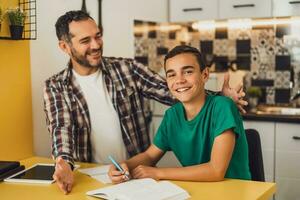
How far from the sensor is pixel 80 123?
222 centimetres

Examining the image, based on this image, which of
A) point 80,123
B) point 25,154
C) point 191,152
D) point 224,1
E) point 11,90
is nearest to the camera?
point 191,152

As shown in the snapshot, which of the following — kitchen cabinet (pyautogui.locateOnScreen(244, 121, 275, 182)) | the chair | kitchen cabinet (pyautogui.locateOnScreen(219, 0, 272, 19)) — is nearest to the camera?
the chair

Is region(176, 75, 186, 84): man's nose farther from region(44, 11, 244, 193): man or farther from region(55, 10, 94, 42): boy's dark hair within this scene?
region(55, 10, 94, 42): boy's dark hair

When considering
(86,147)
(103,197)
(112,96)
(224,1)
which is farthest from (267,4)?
(103,197)

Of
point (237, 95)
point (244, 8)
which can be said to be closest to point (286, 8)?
point (244, 8)

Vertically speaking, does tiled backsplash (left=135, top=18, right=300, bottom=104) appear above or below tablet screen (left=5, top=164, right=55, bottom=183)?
A: above

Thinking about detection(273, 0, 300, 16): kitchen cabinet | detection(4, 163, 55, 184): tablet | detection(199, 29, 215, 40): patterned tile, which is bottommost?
detection(4, 163, 55, 184): tablet

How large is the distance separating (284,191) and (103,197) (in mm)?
1972

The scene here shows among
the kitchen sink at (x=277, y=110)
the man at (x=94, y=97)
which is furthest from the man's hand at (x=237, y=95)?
the kitchen sink at (x=277, y=110)

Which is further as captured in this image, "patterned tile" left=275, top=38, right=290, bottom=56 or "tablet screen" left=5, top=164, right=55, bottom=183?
"patterned tile" left=275, top=38, right=290, bottom=56

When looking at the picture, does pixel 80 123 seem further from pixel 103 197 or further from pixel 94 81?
pixel 103 197

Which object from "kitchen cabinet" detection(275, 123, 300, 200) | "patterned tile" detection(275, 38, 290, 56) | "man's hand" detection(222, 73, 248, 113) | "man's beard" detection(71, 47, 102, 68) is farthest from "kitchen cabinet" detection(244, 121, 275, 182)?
"man's beard" detection(71, 47, 102, 68)

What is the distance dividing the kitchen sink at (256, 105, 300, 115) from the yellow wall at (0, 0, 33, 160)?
1746 millimetres

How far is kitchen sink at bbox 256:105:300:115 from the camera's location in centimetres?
339
